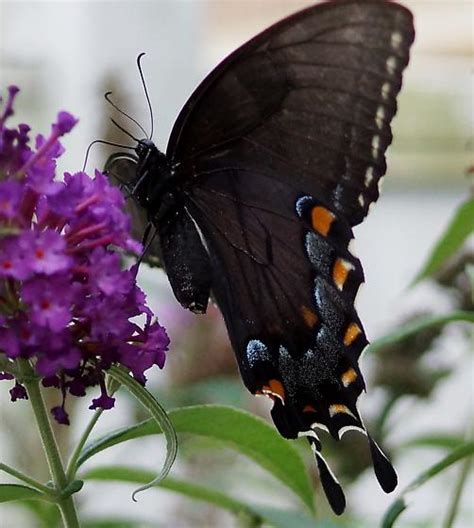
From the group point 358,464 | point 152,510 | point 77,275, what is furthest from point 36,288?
point 152,510

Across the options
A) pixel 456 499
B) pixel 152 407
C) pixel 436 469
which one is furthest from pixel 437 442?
pixel 152 407

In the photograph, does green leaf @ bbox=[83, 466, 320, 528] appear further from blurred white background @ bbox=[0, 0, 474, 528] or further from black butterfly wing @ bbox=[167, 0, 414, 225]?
blurred white background @ bbox=[0, 0, 474, 528]

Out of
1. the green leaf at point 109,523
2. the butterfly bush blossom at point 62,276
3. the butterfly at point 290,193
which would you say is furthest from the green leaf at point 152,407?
the green leaf at point 109,523

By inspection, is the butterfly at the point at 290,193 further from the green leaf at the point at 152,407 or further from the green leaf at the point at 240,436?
the green leaf at the point at 152,407

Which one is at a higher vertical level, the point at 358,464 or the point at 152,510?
the point at 152,510

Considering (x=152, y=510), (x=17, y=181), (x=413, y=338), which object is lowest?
(x=17, y=181)

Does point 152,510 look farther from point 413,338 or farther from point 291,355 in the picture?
point 291,355

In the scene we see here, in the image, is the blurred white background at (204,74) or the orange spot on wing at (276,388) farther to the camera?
the blurred white background at (204,74)
